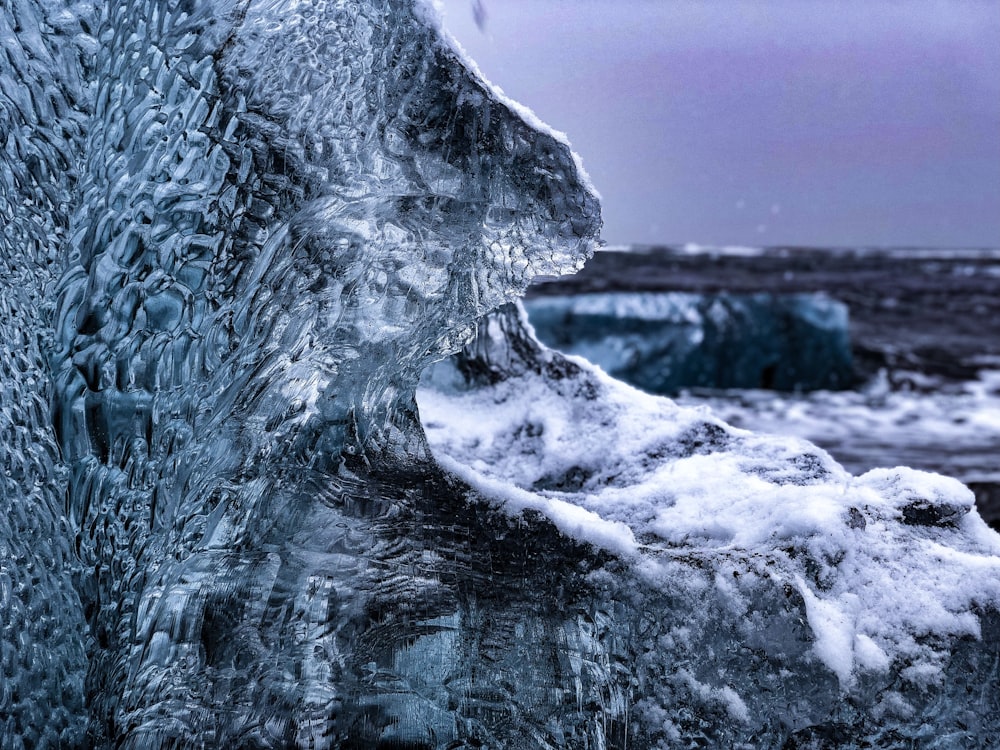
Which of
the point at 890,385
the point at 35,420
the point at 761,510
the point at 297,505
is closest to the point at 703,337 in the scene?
the point at 890,385

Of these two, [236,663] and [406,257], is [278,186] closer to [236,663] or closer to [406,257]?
[406,257]

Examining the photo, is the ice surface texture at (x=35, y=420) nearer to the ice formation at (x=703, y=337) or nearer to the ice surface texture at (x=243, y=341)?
the ice surface texture at (x=243, y=341)

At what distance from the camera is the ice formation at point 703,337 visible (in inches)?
327

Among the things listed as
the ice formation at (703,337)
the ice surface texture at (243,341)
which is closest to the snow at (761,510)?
the ice surface texture at (243,341)

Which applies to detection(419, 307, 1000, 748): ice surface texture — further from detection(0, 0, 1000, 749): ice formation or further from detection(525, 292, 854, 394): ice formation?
detection(525, 292, 854, 394): ice formation

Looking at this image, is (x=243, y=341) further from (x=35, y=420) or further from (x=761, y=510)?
(x=761, y=510)

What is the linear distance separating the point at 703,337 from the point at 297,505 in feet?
25.7

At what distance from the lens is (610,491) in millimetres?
1741

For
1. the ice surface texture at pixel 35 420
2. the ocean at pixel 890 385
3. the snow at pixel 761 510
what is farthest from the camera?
the ocean at pixel 890 385

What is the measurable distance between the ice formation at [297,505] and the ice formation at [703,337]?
7000mm

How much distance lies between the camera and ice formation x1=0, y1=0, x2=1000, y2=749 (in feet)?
3.75

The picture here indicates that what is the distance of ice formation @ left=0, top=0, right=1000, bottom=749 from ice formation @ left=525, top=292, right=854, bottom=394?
7000 mm

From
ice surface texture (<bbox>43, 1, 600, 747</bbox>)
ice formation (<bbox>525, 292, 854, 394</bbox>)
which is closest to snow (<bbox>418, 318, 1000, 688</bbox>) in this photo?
ice surface texture (<bbox>43, 1, 600, 747</bbox>)

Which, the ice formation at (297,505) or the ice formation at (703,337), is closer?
the ice formation at (297,505)
